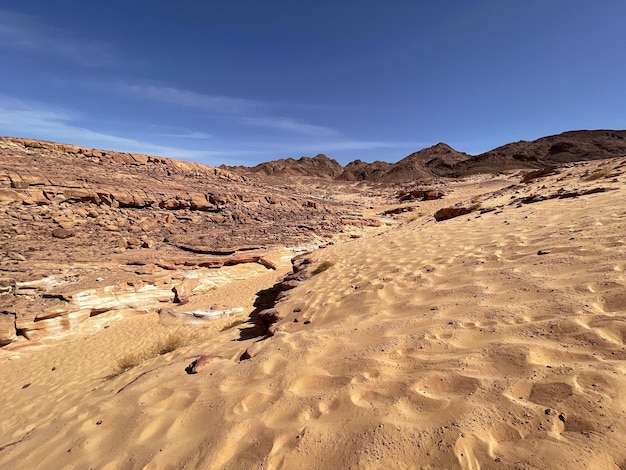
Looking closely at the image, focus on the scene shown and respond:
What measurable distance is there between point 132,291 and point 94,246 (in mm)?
4075

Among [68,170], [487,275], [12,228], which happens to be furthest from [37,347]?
[68,170]

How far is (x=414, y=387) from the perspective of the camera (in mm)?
2029

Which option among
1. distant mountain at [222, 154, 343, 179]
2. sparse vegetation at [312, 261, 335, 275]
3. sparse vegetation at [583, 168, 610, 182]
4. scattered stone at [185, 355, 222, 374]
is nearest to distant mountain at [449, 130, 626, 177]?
distant mountain at [222, 154, 343, 179]

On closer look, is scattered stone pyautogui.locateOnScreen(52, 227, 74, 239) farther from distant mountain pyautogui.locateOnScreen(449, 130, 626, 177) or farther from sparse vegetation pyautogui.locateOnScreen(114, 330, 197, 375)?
distant mountain pyautogui.locateOnScreen(449, 130, 626, 177)

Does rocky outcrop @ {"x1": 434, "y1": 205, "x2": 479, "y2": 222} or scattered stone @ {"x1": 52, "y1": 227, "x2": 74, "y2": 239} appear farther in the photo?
scattered stone @ {"x1": 52, "y1": 227, "x2": 74, "y2": 239}

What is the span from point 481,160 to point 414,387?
6492cm

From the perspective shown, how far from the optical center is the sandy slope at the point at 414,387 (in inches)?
60.4

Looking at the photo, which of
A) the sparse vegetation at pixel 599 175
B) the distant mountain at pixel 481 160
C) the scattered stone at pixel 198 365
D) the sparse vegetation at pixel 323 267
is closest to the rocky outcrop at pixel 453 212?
the sparse vegetation at pixel 599 175

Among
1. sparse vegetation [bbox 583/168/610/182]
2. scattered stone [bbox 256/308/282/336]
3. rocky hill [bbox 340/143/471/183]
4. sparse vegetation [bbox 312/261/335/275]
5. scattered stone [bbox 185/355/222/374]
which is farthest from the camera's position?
rocky hill [bbox 340/143/471/183]

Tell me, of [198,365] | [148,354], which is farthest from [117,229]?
[198,365]

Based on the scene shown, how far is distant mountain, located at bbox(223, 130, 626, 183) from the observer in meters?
51.2

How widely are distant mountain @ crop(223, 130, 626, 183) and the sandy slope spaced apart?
176 ft

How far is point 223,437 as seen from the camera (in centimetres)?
210

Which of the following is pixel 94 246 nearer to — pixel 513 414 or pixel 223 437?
pixel 223 437
